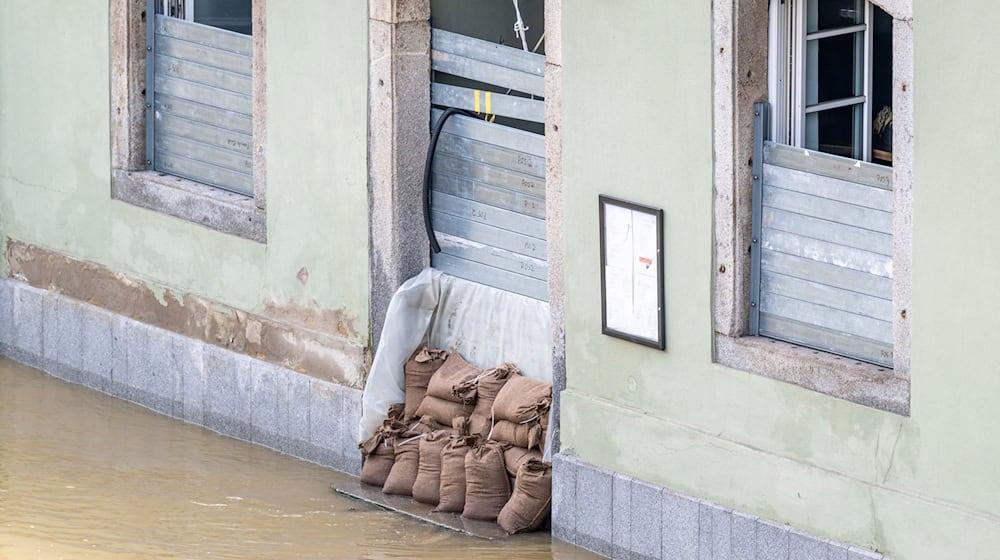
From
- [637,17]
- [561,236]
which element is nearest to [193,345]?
[561,236]

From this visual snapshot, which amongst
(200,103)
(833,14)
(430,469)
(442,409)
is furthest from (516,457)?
(200,103)

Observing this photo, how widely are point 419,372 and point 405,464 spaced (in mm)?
554

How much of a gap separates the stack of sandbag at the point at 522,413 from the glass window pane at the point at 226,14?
3591 millimetres

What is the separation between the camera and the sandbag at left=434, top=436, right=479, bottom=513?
412 inches

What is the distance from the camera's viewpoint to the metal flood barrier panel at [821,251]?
8.66 m

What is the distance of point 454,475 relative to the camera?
10.5 metres

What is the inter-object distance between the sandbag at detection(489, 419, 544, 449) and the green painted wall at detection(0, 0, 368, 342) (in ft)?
3.91

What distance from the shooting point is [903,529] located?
8367 mm

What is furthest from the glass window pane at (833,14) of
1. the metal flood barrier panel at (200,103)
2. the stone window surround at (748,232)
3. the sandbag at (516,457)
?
the metal flood barrier panel at (200,103)

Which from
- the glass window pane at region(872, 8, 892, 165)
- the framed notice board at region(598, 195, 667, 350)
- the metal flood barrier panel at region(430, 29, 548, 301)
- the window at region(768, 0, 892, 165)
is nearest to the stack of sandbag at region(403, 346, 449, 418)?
the metal flood barrier panel at region(430, 29, 548, 301)

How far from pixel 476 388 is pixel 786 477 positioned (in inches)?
91.2

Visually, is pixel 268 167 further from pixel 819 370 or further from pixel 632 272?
pixel 819 370

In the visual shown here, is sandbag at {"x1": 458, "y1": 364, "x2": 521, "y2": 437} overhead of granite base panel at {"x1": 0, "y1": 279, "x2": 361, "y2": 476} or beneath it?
overhead

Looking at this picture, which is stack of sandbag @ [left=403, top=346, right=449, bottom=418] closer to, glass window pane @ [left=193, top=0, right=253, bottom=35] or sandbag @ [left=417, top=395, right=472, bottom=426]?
sandbag @ [left=417, top=395, right=472, bottom=426]
